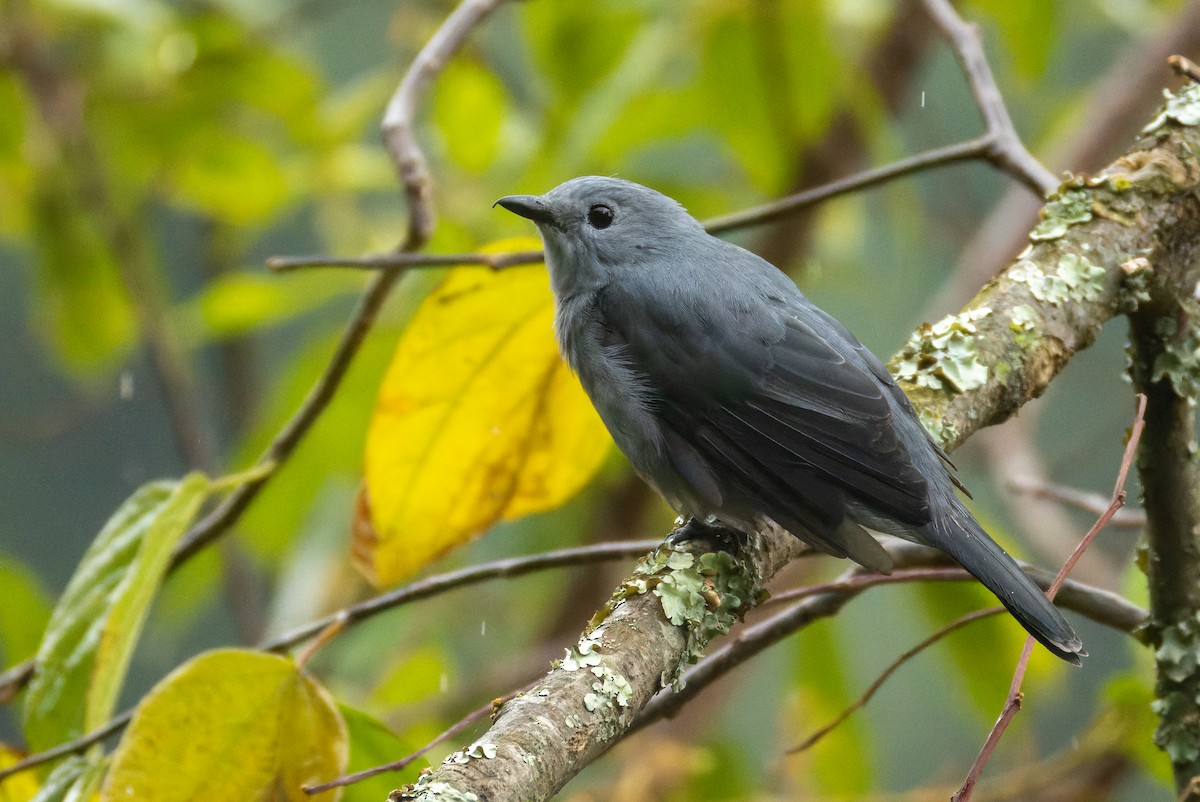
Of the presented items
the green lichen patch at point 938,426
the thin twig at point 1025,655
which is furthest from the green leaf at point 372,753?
the green lichen patch at point 938,426

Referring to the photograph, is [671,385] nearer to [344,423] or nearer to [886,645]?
[344,423]

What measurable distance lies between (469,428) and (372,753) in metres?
0.53

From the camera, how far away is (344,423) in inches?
115

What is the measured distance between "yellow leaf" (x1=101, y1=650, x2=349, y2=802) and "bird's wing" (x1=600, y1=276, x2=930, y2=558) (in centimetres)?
66

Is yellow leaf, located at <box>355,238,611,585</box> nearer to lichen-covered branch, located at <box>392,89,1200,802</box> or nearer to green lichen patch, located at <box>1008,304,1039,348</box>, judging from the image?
lichen-covered branch, located at <box>392,89,1200,802</box>

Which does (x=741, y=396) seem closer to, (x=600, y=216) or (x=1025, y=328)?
(x=1025, y=328)

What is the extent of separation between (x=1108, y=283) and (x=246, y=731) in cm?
130

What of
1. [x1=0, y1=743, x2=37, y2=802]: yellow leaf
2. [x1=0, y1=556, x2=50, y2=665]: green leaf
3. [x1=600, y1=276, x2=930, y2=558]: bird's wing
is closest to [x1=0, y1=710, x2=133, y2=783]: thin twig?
[x1=0, y1=743, x2=37, y2=802]: yellow leaf

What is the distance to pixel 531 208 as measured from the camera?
2.23 meters

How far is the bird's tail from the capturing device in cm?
154

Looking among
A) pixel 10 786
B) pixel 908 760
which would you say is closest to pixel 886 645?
pixel 908 760

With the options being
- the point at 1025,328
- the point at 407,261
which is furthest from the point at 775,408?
the point at 407,261

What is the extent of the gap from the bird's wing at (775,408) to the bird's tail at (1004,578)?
51 millimetres

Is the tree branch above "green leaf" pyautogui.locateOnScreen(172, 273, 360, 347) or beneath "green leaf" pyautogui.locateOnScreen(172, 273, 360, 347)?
beneath
